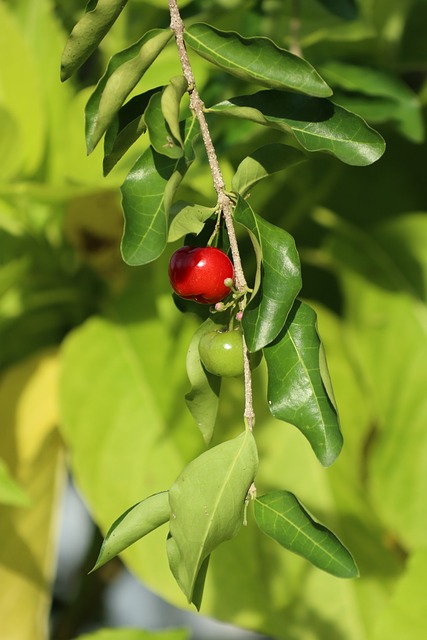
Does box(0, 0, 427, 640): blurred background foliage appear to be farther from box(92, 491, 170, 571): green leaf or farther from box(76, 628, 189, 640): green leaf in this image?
box(92, 491, 170, 571): green leaf

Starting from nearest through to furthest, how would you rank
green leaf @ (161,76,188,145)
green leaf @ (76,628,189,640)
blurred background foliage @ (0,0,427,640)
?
1. green leaf @ (161,76,188,145)
2. green leaf @ (76,628,189,640)
3. blurred background foliage @ (0,0,427,640)

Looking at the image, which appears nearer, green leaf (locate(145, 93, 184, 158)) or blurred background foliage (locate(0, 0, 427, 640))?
green leaf (locate(145, 93, 184, 158))

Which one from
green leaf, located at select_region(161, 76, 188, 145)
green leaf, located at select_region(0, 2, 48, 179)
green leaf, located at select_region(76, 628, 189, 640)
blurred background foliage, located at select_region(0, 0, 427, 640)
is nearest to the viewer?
green leaf, located at select_region(161, 76, 188, 145)

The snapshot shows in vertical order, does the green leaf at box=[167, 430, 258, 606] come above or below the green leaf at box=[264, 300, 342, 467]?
below

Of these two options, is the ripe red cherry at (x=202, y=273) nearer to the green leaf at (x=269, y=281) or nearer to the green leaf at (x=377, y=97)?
the green leaf at (x=269, y=281)

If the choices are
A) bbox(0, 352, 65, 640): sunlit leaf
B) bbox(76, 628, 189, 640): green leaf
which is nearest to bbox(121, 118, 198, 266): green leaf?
bbox(76, 628, 189, 640): green leaf

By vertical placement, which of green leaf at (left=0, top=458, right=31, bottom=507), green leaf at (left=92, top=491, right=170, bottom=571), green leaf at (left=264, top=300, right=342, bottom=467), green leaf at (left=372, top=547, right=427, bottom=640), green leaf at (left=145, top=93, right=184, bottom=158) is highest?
green leaf at (left=145, top=93, right=184, bottom=158)

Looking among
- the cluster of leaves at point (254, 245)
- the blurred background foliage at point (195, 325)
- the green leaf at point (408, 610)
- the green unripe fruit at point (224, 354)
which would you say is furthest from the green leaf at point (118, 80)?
the green leaf at point (408, 610)
